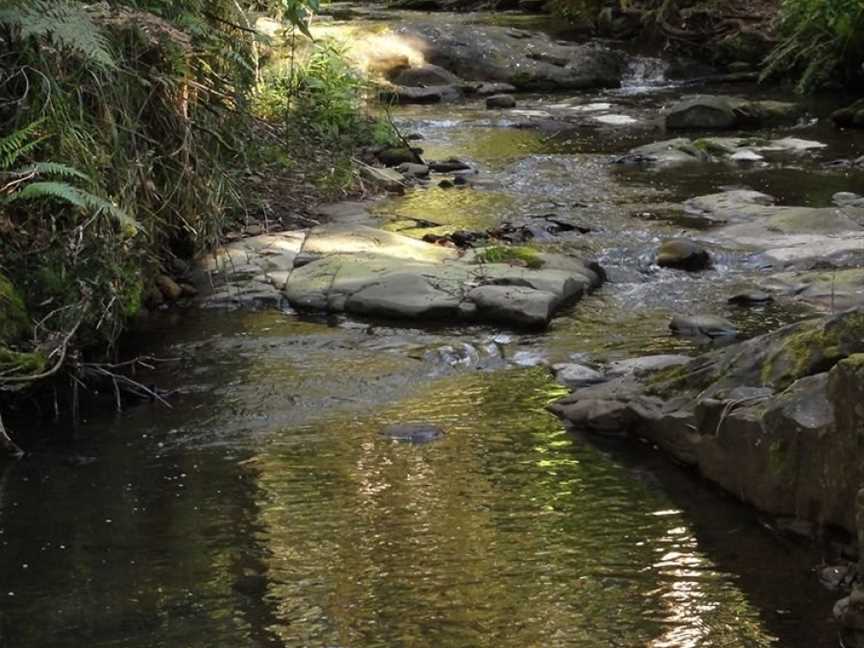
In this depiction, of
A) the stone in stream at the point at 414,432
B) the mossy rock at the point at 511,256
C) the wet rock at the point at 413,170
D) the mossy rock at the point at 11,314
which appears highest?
the mossy rock at the point at 11,314

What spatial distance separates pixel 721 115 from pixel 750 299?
23.0 ft

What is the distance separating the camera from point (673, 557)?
4.30 meters

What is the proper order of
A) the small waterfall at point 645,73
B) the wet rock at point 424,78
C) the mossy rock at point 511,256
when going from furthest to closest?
the small waterfall at point 645,73 < the wet rock at point 424,78 < the mossy rock at point 511,256

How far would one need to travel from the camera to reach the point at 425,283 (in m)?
7.44

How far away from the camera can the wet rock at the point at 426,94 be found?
16.1m

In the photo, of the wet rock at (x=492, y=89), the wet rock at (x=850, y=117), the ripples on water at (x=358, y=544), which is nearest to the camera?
the ripples on water at (x=358, y=544)

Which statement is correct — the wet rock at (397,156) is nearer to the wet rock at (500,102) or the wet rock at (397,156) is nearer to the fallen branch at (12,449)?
the wet rock at (500,102)

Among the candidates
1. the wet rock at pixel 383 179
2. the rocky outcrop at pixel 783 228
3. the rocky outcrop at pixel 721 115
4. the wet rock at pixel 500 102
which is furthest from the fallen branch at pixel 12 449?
the wet rock at pixel 500 102

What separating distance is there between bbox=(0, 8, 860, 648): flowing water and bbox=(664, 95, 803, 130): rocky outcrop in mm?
6912

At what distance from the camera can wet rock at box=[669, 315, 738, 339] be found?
6.83 metres

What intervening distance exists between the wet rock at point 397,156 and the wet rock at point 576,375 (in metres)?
5.56

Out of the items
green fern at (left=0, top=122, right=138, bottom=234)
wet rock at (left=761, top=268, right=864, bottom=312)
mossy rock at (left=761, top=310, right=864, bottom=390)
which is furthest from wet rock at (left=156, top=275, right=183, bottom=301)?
mossy rock at (left=761, top=310, right=864, bottom=390)

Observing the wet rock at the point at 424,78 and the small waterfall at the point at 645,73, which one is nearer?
the wet rock at the point at 424,78

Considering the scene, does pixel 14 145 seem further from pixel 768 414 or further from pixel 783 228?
pixel 783 228
